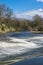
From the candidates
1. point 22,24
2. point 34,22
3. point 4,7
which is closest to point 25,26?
point 22,24

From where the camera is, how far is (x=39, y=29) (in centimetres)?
10688

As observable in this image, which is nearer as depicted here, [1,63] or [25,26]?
[1,63]

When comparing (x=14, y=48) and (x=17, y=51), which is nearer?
(x=17, y=51)

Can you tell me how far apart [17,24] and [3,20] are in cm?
1505

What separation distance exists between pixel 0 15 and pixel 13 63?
89869 millimetres

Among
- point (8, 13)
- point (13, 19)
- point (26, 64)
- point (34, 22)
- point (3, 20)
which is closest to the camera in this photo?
point (26, 64)

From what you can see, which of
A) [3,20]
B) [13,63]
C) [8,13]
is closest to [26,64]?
[13,63]

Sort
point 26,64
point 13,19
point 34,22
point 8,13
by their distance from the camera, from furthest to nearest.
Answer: point 34,22 → point 13,19 → point 8,13 → point 26,64

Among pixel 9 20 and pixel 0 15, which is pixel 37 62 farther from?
pixel 9 20

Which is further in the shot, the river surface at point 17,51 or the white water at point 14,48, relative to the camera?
the white water at point 14,48

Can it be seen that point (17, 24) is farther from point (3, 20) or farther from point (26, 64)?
point (26, 64)

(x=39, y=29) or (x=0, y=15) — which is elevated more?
(x=0, y=15)

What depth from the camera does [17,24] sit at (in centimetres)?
11562

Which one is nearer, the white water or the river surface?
the river surface
